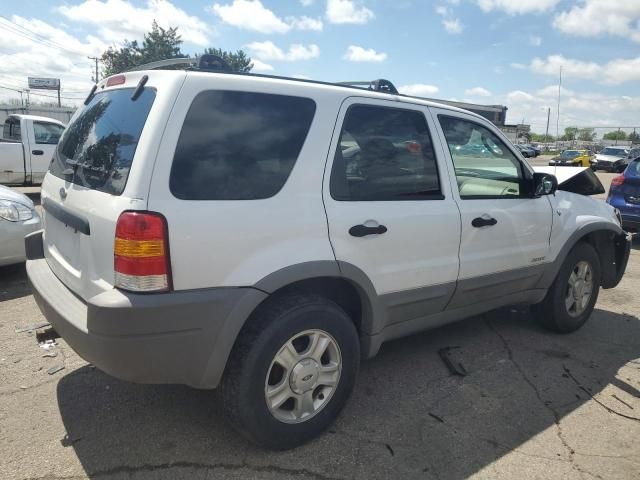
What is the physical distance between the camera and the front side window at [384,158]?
2.85 meters

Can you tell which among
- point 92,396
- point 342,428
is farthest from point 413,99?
point 92,396

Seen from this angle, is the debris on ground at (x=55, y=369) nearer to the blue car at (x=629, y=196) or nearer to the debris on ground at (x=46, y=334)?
the debris on ground at (x=46, y=334)

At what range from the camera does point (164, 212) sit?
7.27 ft

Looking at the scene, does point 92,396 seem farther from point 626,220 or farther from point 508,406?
point 626,220

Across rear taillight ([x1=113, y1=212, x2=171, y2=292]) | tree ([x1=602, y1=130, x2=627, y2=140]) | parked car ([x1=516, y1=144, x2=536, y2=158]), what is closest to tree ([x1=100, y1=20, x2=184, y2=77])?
parked car ([x1=516, y1=144, x2=536, y2=158])

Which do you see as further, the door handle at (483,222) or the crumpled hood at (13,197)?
the crumpled hood at (13,197)

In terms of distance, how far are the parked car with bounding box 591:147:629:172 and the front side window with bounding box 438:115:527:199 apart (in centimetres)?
3444

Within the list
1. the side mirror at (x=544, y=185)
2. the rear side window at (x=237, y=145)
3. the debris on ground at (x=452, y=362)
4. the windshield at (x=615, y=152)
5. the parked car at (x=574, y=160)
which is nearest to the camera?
the rear side window at (x=237, y=145)

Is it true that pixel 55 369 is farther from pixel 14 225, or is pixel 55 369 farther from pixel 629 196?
pixel 629 196

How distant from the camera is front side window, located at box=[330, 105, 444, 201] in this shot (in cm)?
285

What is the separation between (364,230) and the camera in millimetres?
2820

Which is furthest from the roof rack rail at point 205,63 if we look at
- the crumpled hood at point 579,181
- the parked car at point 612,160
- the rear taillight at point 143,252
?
the parked car at point 612,160

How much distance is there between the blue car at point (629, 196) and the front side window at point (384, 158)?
7.26m

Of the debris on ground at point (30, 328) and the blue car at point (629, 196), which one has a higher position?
the blue car at point (629, 196)
